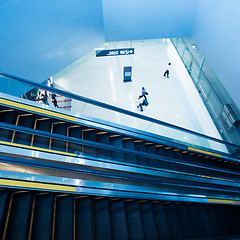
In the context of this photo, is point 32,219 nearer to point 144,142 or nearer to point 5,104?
point 5,104

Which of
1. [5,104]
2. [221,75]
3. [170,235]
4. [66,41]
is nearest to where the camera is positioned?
[5,104]

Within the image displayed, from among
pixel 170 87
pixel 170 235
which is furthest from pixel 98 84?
pixel 170 235

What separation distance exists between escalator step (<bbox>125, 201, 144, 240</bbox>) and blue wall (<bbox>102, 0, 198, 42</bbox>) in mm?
6789

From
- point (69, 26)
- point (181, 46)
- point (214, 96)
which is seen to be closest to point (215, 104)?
point (214, 96)

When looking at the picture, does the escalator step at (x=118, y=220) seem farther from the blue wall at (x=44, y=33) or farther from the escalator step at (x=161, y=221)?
the blue wall at (x=44, y=33)

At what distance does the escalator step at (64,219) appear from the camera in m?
2.98

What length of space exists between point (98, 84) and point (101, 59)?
2999mm

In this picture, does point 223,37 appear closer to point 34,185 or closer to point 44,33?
point 44,33

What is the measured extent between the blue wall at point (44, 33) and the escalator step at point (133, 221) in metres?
4.88

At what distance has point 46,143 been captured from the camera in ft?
10.6

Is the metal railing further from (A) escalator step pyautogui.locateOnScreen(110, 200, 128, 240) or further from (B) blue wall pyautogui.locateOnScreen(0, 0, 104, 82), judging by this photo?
(A) escalator step pyautogui.locateOnScreen(110, 200, 128, 240)

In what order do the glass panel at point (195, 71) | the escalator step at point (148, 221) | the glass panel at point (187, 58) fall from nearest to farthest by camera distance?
1. the escalator step at point (148, 221)
2. the glass panel at point (195, 71)
3. the glass panel at point (187, 58)

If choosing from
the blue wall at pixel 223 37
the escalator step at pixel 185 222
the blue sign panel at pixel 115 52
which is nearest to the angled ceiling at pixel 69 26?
the blue sign panel at pixel 115 52

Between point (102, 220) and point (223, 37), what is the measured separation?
5.94m
